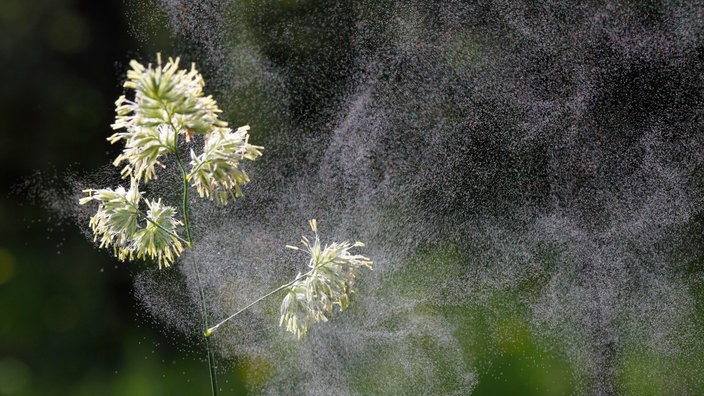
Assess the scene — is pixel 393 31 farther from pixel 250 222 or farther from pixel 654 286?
pixel 654 286

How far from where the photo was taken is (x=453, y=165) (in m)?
3.42

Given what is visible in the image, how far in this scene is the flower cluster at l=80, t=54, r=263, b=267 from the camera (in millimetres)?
1584

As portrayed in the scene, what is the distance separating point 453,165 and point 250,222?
3.39 feet

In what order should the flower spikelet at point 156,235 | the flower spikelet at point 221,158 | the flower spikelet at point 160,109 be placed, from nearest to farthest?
the flower spikelet at point 160,109 → the flower spikelet at point 221,158 → the flower spikelet at point 156,235

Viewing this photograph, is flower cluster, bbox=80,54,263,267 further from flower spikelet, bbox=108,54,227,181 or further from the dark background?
the dark background

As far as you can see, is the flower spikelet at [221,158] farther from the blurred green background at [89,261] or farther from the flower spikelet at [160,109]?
the blurred green background at [89,261]

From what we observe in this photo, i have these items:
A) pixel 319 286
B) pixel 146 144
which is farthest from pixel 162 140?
pixel 319 286

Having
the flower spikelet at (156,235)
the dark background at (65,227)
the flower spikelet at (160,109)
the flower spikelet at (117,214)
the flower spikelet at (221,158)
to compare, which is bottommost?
the dark background at (65,227)

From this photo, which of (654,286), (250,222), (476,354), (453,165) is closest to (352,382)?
(476,354)

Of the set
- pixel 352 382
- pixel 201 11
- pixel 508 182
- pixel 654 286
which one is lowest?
pixel 352 382

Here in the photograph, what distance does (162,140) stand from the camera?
1692mm

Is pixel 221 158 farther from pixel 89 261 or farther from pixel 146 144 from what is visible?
pixel 89 261

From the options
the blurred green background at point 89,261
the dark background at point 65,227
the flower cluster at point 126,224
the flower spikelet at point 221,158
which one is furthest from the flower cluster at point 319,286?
the dark background at point 65,227

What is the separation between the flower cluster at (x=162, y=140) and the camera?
5.20 ft
